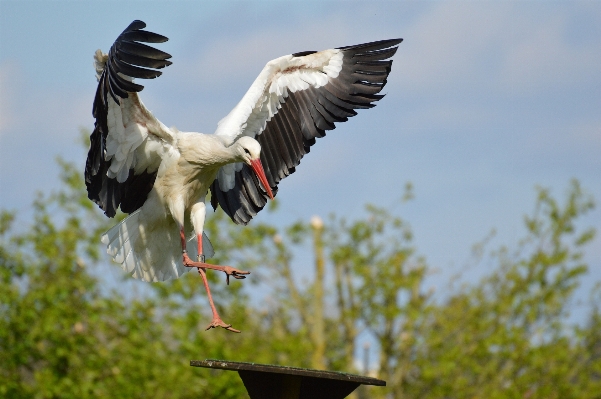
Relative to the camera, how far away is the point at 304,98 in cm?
680

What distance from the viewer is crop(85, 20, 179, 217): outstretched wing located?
5.22 meters

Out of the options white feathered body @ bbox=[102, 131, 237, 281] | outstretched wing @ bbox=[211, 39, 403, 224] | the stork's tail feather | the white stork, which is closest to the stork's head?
the white stork

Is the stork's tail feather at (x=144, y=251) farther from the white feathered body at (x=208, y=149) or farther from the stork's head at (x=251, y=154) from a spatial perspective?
the stork's head at (x=251, y=154)

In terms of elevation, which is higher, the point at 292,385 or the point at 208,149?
the point at 208,149

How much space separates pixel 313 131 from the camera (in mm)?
6793

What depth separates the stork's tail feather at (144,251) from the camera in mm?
6535

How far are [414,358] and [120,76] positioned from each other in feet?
28.6

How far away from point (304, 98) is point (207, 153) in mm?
986

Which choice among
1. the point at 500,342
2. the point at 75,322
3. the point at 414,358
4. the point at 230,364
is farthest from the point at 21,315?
the point at 230,364

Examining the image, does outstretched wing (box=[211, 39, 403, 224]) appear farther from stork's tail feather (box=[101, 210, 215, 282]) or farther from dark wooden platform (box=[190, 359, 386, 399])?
dark wooden platform (box=[190, 359, 386, 399])

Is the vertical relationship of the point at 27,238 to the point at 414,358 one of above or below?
above

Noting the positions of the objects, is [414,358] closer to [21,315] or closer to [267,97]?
[21,315]

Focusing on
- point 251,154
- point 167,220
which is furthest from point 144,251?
point 251,154

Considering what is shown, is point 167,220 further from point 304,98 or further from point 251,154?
point 304,98
